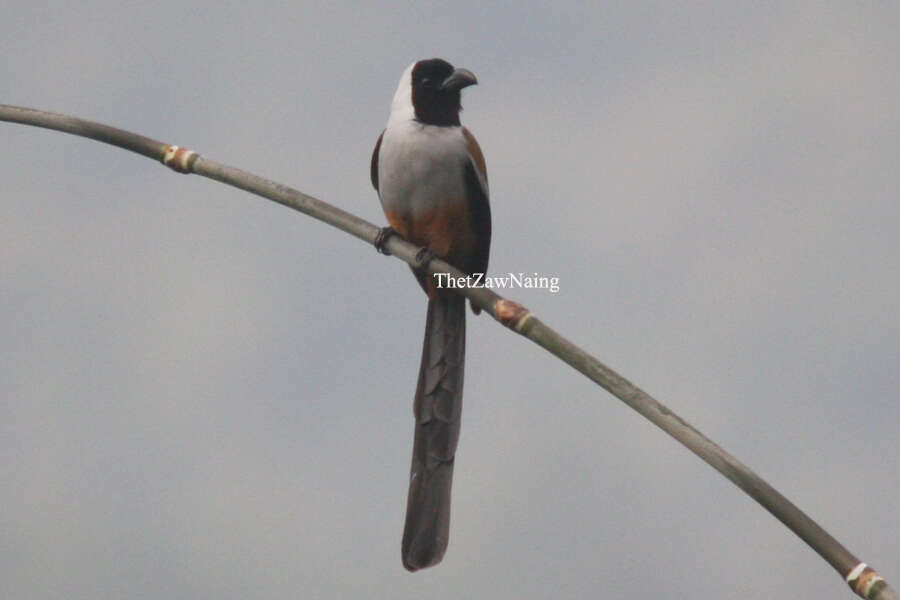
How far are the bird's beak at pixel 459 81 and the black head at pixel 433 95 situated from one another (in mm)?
114

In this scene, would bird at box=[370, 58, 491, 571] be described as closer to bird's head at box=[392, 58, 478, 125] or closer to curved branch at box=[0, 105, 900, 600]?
bird's head at box=[392, 58, 478, 125]

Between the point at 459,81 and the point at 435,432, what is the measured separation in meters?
0.91

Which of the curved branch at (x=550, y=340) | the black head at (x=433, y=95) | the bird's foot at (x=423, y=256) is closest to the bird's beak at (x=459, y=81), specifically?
the black head at (x=433, y=95)

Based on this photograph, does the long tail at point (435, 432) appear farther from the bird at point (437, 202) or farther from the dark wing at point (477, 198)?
the dark wing at point (477, 198)

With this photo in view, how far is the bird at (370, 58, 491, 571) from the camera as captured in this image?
283 cm

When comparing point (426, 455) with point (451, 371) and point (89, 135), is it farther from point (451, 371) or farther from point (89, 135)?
point (89, 135)

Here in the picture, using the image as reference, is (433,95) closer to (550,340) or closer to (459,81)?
(459,81)

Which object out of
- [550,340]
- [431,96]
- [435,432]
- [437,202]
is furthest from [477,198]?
[550,340]

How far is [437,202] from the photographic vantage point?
2932 mm

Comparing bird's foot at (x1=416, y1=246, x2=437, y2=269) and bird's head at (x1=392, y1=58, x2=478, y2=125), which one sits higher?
bird's head at (x1=392, y1=58, x2=478, y2=125)

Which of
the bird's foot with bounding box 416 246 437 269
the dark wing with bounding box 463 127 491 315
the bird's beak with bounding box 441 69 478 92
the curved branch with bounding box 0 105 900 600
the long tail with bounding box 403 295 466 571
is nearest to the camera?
the curved branch with bounding box 0 105 900 600

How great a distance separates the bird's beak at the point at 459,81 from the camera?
285cm

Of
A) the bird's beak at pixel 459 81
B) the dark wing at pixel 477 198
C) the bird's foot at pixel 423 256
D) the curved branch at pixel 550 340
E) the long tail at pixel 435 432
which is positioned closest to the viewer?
the curved branch at pixel 550 340

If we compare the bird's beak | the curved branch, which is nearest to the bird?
the bird's beak
